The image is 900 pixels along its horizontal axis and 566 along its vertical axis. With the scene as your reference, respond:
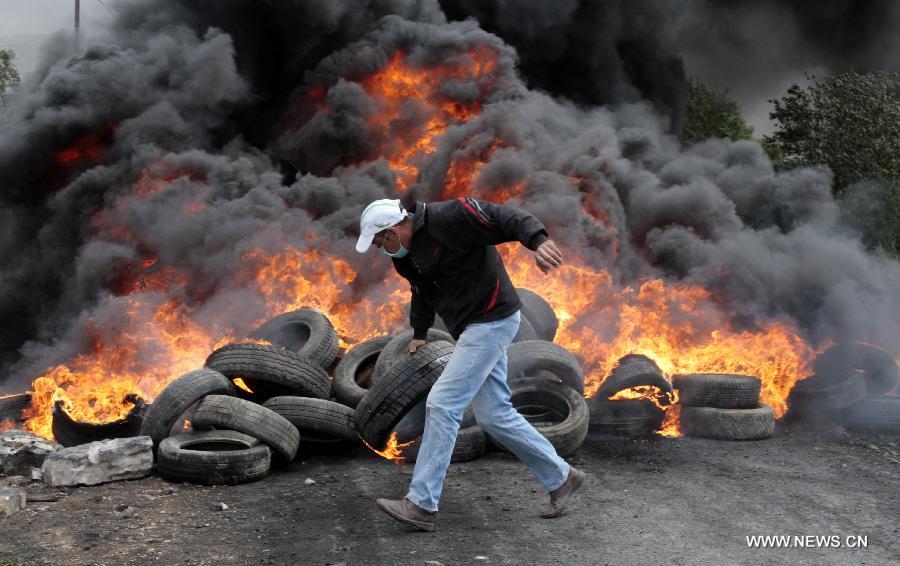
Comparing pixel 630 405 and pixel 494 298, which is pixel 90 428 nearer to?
pixel 494 298

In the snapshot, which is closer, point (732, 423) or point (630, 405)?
point (732, 423)

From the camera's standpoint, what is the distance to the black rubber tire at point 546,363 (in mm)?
7934

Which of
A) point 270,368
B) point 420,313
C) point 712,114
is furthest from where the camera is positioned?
point 712,114

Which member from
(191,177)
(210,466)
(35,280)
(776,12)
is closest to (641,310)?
(210,466)

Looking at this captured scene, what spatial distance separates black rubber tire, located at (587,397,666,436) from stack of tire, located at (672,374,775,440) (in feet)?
1.27

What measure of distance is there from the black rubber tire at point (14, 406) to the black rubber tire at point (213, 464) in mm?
3841

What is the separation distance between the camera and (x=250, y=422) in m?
6.78

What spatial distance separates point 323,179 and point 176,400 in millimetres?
8946

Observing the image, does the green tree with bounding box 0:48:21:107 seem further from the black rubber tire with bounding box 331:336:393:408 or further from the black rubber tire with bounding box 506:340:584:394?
the black rubber tire with bounding box 506:340:584:394

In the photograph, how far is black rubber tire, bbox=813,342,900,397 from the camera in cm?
927

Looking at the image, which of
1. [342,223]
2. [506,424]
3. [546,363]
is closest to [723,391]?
[546,363]

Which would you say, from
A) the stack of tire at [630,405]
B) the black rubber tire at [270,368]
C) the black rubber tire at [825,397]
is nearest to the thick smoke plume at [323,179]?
the black rubber tire at [825,397]

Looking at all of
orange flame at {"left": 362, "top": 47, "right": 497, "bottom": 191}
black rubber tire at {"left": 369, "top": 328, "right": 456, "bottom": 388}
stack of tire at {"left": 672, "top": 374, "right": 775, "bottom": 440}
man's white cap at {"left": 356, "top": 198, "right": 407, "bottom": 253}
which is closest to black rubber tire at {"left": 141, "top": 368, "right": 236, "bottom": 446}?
black rubber tire at {"left": 369, "top": 328, "right": 456, "bottom": 388}

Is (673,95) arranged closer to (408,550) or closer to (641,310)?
(641,310)
